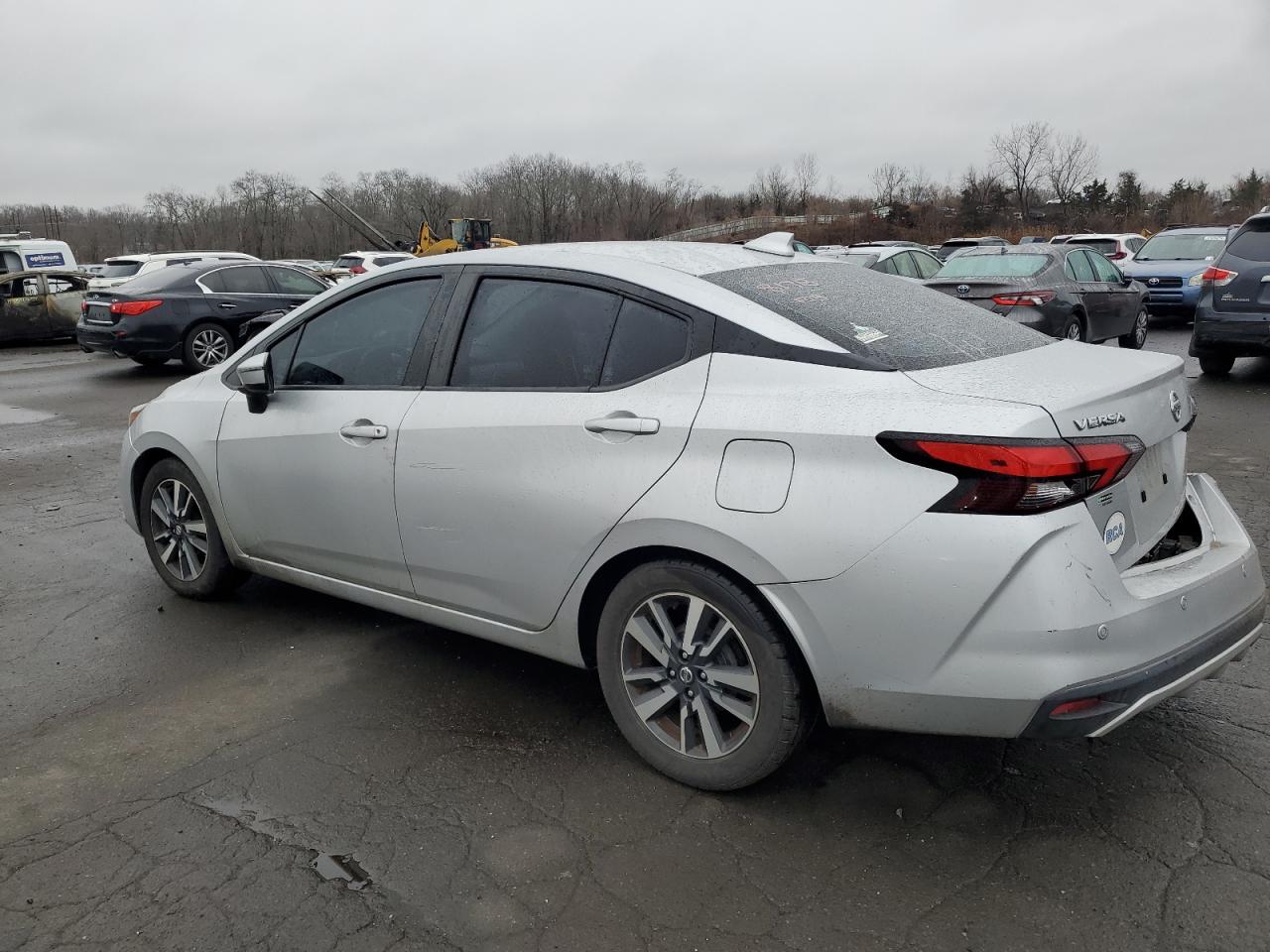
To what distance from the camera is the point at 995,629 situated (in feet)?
8.18

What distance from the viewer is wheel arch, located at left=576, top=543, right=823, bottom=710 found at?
2811 mm

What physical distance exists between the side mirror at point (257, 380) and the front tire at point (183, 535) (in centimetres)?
64

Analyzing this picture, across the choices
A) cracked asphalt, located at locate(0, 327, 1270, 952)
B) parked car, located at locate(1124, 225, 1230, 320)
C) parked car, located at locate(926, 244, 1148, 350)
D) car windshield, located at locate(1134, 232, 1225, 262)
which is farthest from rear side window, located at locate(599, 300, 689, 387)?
car windshield, located at locate(1134, 232, 1225, 262)

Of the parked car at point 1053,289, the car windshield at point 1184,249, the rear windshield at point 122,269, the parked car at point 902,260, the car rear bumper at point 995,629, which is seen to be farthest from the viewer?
the rear windshield at point 122,269

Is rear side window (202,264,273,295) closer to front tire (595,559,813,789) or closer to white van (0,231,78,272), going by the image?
white van (0,231,78,272)

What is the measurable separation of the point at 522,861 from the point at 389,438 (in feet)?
5.23

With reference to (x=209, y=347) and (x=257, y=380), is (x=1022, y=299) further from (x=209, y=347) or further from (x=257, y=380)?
(x=209, y=347)

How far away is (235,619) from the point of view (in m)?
4.62

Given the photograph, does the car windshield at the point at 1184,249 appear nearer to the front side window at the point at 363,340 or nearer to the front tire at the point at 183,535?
the front side window at the point at 363,340

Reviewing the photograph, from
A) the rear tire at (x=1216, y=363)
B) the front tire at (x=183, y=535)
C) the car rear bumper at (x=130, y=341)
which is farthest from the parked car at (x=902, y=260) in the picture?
the front tire at (x=183, y=535)

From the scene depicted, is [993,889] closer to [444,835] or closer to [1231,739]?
[1231,739]

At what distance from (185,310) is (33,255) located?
1068 centimetres

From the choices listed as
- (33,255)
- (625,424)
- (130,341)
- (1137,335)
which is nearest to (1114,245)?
(1137,335)

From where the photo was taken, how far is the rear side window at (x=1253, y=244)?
9.94 metres
